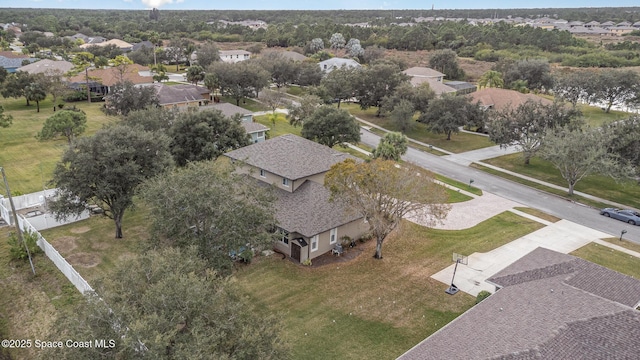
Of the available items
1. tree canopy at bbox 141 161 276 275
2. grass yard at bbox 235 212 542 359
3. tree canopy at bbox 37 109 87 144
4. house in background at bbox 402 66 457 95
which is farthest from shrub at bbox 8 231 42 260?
house in background at bbox 402 66 457 95

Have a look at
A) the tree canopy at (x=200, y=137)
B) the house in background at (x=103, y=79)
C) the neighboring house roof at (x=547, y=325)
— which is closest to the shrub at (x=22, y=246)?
the tree canopy at (x=200, y=137)

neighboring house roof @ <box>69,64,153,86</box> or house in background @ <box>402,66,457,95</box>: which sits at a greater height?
→ house in background @ <box>402,66,457,95</box>

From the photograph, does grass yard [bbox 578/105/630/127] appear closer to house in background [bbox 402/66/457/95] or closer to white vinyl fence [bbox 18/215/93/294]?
house in background [bbox 402/66/457/95]

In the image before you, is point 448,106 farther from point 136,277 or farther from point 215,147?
point 136,277

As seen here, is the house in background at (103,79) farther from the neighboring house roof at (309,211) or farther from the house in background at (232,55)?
the neighboring house roof at (309,211)

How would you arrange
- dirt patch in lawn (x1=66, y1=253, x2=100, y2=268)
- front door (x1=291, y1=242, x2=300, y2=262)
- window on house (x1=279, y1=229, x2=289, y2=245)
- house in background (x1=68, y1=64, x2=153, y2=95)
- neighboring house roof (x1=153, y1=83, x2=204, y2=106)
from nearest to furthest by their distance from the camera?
dirt patch in lawn (x1=66, y1=253, x2=100, y2=268)
front door (x1=291, y1=242, x2=300, y2=262)
window on house (x1=279, y1=229, x2=289, y2=245)
neighboring house roof (x1=153, y1=83, x2=204, y2=106)
house in background (x1=68, y1=64, x2=153, y2=95)

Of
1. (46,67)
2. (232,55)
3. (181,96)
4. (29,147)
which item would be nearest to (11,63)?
(46,67)

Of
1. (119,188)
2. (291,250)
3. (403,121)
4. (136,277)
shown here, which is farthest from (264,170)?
(403,121)

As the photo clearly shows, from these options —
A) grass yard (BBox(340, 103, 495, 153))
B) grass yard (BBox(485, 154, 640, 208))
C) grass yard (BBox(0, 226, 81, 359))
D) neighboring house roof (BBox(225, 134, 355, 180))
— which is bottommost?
grass yard (BBox(0, 226, 81, 359))

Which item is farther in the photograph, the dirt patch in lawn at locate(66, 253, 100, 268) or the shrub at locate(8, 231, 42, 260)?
the shrub at locate(8, 231, 42, 260)
